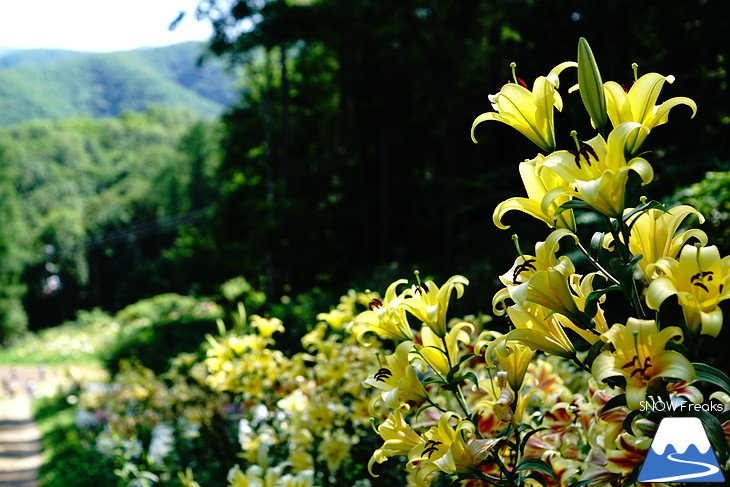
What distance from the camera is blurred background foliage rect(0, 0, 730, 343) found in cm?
693

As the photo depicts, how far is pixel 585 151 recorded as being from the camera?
3.20ft

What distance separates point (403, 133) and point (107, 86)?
488 ft

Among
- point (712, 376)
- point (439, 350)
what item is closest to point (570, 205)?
point (712, 376)

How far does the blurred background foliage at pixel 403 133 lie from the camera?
22.7 feet

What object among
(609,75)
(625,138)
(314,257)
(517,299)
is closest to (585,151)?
(625,138)

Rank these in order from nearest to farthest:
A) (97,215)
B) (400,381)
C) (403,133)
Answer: (400,381)
(403,133)
(97,215)

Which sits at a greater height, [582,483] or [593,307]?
[593,307]

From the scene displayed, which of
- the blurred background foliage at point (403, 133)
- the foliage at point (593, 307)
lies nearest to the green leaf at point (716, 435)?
the foliage at point (593, 307)

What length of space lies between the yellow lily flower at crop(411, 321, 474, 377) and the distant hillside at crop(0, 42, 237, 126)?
376 feet

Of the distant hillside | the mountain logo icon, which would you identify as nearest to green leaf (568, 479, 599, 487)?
the mountain logo icon

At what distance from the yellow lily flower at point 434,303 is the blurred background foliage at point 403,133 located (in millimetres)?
1737

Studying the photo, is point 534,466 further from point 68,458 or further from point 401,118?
point 401,118

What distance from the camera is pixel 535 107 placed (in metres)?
1.04

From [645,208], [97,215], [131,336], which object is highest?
[645,208]
